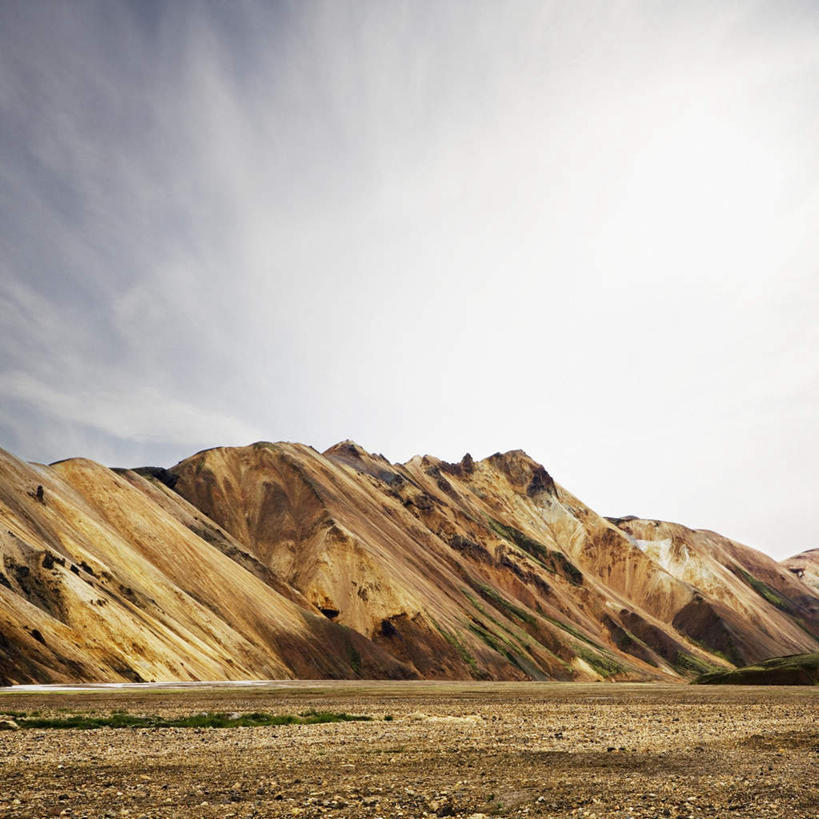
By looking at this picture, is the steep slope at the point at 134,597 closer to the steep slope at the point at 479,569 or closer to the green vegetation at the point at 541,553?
the steep slope at the point at 479,569

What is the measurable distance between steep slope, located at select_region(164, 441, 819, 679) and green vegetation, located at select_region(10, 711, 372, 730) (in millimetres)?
67344

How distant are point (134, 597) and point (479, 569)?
274ft

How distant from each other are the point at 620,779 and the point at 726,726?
12.4 meters

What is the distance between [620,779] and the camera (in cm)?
1235

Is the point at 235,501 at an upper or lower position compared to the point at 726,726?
upper

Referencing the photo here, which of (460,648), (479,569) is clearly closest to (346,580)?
(460,648)

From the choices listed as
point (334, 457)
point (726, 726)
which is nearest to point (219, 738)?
point (726, 726)

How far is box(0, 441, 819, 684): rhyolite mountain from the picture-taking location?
52.2 meters

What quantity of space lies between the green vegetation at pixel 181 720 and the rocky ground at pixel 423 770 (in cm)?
104

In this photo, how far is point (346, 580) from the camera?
95875mm

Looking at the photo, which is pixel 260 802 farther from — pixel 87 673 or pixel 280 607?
pixel 280 607

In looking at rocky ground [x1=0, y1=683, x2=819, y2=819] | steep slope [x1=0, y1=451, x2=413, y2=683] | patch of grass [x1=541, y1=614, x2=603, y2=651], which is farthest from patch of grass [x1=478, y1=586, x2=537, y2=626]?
rocky ground [x1=0, y1=683, x2=819, y2=819]

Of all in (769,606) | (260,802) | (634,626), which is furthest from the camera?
(769,606)

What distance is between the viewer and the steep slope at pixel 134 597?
46844mm
